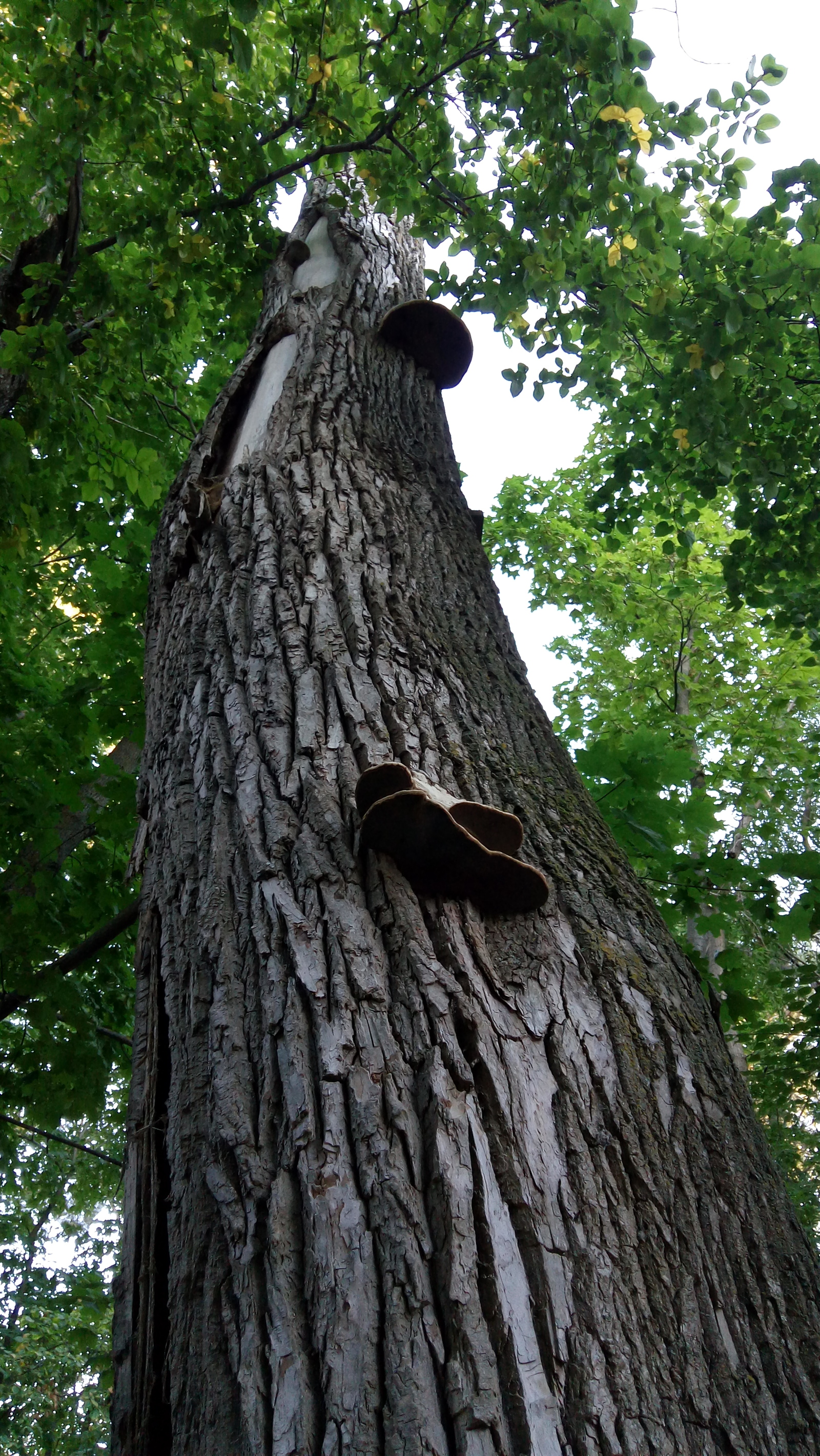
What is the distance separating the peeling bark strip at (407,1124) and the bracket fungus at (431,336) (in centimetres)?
185

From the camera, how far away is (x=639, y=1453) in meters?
1.07

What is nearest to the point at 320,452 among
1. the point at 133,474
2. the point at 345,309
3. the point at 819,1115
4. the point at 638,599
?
the point at 345,309

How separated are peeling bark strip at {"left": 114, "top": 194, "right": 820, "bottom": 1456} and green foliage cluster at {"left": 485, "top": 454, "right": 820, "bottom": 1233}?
209 centimetres

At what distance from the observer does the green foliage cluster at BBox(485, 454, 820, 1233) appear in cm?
411

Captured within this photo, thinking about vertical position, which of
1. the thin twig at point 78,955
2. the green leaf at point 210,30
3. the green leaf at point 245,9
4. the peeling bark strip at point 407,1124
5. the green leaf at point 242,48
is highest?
the green leaf at point 210,30

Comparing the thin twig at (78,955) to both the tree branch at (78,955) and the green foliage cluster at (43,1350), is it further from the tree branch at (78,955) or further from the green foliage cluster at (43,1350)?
the green foliage cluster at (43,1350)

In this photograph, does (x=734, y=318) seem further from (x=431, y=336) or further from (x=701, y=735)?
(x=701, y=735)

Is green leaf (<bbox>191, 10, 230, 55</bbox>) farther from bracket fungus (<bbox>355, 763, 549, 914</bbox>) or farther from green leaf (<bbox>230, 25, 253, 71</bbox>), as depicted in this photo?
bracket fungus (<bbox>355, 763, 549, 914</bbox>)

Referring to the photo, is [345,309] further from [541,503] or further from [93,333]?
[541,503]

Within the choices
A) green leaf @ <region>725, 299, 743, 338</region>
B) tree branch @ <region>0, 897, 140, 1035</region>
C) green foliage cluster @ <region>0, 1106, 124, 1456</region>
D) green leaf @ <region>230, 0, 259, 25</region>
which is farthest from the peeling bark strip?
green foliage cluster @ <region>0, 1106, 124, 1456</region>

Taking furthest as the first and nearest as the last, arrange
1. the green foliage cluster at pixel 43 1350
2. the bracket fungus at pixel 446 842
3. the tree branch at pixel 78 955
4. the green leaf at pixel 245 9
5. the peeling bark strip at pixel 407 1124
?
the green foliage cluster at pixel 43 1350 → the tree branch at pixel 78 955 → the green leaf at pixel 245 9 → the bracket fungus at pixel 446 842 → the peeling bark strip at pixel 407 1124

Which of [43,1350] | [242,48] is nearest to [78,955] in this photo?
[242,48]

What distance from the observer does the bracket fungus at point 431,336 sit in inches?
145

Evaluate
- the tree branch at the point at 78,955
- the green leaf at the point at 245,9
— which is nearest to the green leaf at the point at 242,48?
the green leaf at the point at 245,9
